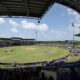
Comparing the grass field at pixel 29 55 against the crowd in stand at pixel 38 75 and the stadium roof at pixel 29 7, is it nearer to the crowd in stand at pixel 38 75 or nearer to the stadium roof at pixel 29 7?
the stadium roof at pixel 29 7

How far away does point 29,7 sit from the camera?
2859 cm

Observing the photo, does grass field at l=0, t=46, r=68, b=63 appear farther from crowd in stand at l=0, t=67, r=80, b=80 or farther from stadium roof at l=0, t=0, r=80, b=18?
crowd in stand at l=0, t=67, r=80, b=80

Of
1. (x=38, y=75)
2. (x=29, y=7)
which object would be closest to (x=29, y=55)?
(x=29, y=7)

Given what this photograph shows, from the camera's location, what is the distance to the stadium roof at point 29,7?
80.1 feet

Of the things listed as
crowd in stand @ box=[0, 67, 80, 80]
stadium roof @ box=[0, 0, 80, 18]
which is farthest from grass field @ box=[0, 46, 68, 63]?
crowd in stand @ box=[0, 67, 80, 80]

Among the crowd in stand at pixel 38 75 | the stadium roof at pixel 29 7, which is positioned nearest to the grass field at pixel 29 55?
the stadium roof at pixel 29 7

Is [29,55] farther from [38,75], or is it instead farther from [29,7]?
[38,75]

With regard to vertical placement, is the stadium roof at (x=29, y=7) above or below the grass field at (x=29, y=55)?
above

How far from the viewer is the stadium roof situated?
2442 centimetres

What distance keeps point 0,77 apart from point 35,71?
85.7 inches

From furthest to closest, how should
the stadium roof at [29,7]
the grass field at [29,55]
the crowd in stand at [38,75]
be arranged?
the grass field at [29,55], the stadium roof at [29,7], the crowd in stand at [38,75]

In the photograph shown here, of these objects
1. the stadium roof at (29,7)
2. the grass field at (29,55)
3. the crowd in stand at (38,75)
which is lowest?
the grass field at (29,55)

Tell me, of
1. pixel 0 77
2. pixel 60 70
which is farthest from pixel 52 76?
pixel 0 77

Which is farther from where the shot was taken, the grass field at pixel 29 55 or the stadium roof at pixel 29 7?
the grass field at pixel 29 55
